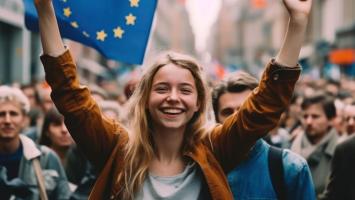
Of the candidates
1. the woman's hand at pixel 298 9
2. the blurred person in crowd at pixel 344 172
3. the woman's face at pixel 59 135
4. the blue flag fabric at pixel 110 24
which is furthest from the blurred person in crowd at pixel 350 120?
the woman's hand at pixel 298 9

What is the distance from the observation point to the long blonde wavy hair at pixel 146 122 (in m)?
3.44

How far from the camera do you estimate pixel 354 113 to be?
24.4ft

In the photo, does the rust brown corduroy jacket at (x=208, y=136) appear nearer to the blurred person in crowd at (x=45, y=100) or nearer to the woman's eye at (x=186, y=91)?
the woman's eye at (x=186, y=91)

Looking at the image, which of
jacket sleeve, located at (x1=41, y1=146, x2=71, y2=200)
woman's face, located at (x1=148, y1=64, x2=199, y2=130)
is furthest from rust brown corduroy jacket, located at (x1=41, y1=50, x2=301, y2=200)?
jacket sleeve, located at (x1=41, y1=146, x2=71, y2=200)

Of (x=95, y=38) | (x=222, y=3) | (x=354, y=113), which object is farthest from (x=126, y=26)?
(x=222, y=3)

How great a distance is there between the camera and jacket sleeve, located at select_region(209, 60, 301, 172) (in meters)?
3.24

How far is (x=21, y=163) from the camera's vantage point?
5219 mm

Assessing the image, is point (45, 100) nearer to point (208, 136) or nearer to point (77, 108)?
point (208, 136)

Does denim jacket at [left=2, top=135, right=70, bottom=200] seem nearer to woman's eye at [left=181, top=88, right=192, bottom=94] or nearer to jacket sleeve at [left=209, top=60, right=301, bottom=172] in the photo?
woman's eye at [left=181, top=88, right=192, bottom=94]

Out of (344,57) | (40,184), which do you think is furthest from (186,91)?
(344,57)

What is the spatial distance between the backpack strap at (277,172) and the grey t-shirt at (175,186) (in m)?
0.65

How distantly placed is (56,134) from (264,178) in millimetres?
3314

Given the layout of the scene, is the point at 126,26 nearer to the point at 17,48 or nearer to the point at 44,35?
the point at 44,35

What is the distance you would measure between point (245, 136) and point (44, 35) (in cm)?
100
